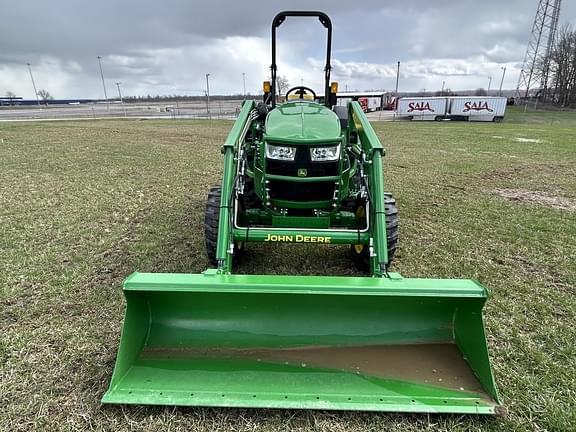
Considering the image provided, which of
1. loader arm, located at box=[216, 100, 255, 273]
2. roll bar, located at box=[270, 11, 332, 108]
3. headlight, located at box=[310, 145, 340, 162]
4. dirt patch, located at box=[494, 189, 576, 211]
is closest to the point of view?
loader arm, located at box=[216, 100, 255, 273]

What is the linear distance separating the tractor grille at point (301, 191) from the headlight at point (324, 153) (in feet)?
0.81

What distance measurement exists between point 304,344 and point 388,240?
1.68 m

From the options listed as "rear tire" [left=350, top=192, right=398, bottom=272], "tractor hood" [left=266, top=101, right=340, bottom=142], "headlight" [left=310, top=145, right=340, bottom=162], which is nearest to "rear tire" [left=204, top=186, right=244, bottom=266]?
"tractor hood" [left=266, top=101, right=340, bottom=142]

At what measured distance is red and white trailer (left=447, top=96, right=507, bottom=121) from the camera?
36.1m

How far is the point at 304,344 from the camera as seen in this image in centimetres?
263

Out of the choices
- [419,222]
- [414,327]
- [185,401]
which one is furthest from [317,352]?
[419,222]

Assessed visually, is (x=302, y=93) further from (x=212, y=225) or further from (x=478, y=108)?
(x=478, y=108)

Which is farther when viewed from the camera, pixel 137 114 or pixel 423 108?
pixel 137 114

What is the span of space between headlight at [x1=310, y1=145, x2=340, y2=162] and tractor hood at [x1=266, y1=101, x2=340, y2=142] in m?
0.08

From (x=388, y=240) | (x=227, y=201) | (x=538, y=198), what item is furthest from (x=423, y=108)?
(x=227, y=201)

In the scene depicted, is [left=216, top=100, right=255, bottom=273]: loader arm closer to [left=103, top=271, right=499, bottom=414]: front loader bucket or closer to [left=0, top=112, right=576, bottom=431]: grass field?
[left=103, top=271, right=499, bottom=414]: front loader bucket

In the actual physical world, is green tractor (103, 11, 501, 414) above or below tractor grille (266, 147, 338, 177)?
below

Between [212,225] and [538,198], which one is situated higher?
[212,225]

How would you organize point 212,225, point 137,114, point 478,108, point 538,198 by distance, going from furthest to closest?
point 137,114, point 478,108, point 538,198, point 212,225
